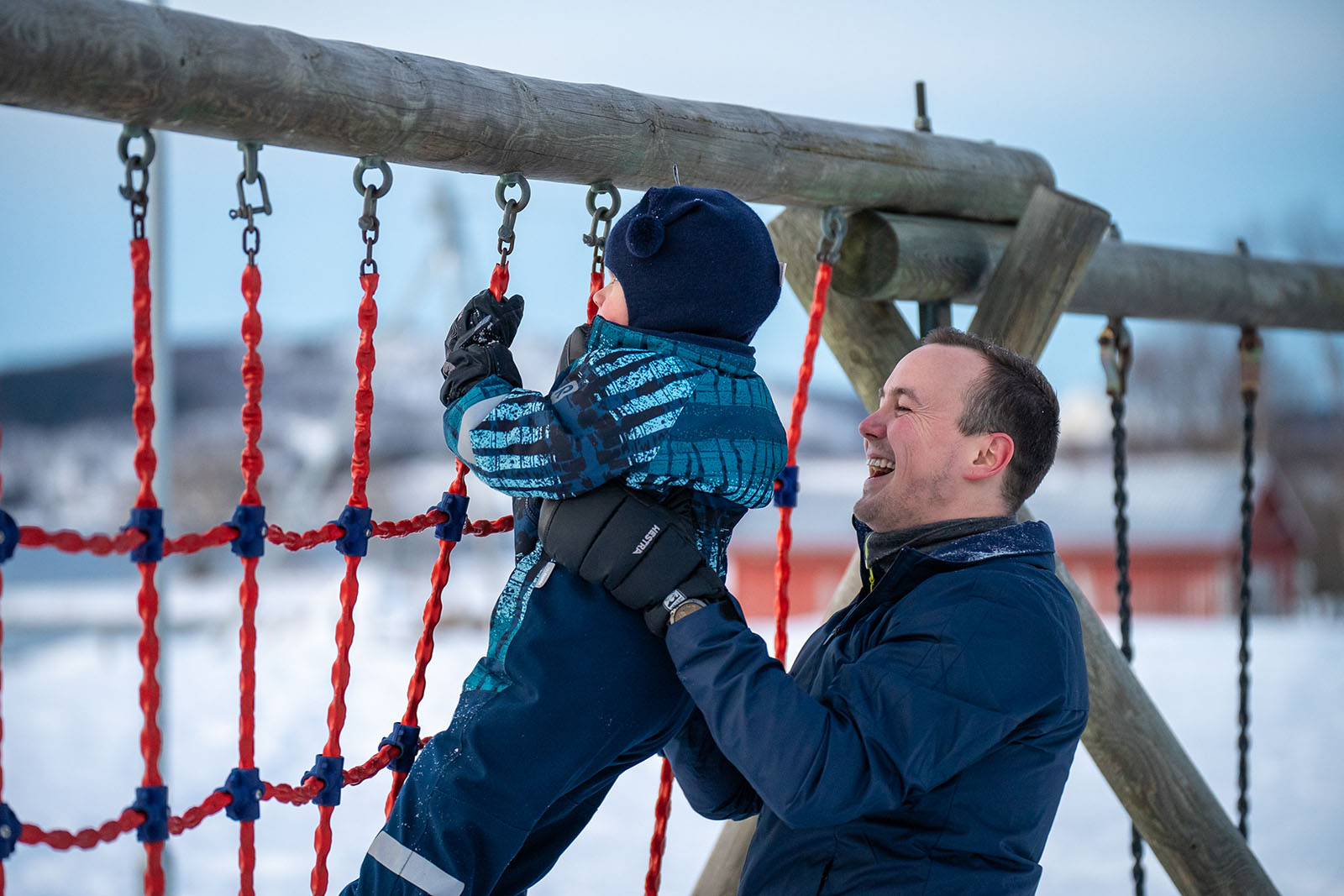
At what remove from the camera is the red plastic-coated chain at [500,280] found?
1668 mm

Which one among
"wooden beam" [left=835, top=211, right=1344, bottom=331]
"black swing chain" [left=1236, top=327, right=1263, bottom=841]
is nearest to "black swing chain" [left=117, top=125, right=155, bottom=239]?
"wooden beam" [left=835, top=211, right=1344, bottom=331]

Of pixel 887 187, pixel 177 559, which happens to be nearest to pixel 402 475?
pixel 177 559

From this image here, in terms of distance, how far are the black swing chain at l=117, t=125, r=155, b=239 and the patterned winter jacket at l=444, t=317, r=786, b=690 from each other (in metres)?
0.40

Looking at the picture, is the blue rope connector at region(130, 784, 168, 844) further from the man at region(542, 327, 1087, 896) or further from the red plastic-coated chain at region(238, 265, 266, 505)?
the man at region(542, 327, 1087, 896)

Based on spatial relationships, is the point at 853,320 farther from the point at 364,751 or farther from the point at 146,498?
the point at 364,751

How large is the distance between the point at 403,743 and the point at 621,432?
24.8 inches

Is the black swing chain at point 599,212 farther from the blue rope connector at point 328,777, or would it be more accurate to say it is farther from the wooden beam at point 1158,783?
the wooden beam at point 1158,783

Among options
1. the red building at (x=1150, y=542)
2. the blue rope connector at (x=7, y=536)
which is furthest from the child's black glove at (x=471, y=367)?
the red building at (x=1150, y=542)

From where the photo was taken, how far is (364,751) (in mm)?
7426

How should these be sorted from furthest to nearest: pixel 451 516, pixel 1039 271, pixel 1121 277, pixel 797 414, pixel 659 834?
pixel 1121 277 → pixel 1039 271 → pixel 797 414 → pixel 659 834 → pixel 451 516

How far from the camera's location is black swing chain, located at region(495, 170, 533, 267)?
168cm

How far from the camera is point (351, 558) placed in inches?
65.7

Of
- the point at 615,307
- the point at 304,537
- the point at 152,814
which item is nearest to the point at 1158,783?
the point at 615,307

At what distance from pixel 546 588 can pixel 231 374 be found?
37.8m
